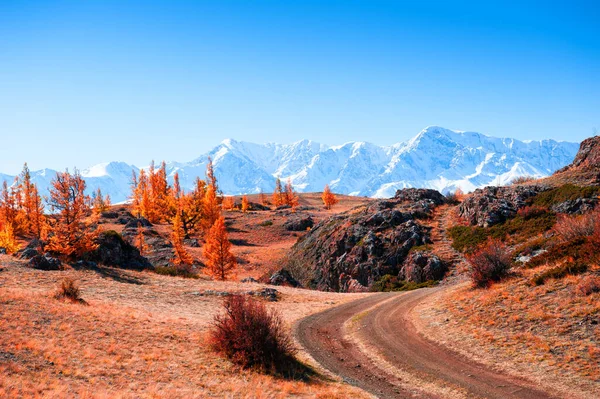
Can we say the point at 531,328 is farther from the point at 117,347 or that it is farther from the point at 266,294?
the point at 266,294

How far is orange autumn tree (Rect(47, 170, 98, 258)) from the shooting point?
33.6 meters

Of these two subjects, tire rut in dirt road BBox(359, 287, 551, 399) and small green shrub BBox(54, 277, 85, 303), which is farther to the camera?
small green shrub BBox(54, 277, 85, 303)

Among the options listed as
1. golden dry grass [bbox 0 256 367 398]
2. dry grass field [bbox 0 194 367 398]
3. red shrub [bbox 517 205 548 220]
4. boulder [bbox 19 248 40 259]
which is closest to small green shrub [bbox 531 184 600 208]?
red shrub [bbox 517 205 548 220]

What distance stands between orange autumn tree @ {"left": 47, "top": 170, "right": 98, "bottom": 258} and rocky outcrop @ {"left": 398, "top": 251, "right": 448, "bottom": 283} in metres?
31.5

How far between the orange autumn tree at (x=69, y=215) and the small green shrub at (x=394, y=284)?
2823 centimetres

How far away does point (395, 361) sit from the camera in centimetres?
1736

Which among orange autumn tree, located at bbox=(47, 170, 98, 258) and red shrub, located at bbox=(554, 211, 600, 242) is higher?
orange autumn tree, located at bbox=(47, 170, 98, 258)

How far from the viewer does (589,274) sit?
2019 cm

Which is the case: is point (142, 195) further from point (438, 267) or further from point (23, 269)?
point (438, 267)

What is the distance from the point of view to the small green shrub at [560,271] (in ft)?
68.8

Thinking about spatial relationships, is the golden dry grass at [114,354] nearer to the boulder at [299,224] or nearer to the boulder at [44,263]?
the boulder at [44,263]

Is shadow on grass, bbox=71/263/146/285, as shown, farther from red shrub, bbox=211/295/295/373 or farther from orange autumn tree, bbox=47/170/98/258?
red shrub, bbox=211/295/295/373

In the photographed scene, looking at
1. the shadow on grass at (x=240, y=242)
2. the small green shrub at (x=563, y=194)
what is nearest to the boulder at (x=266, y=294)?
the small green shrub at (x=563, y=194)

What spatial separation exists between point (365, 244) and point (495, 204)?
16.5m
